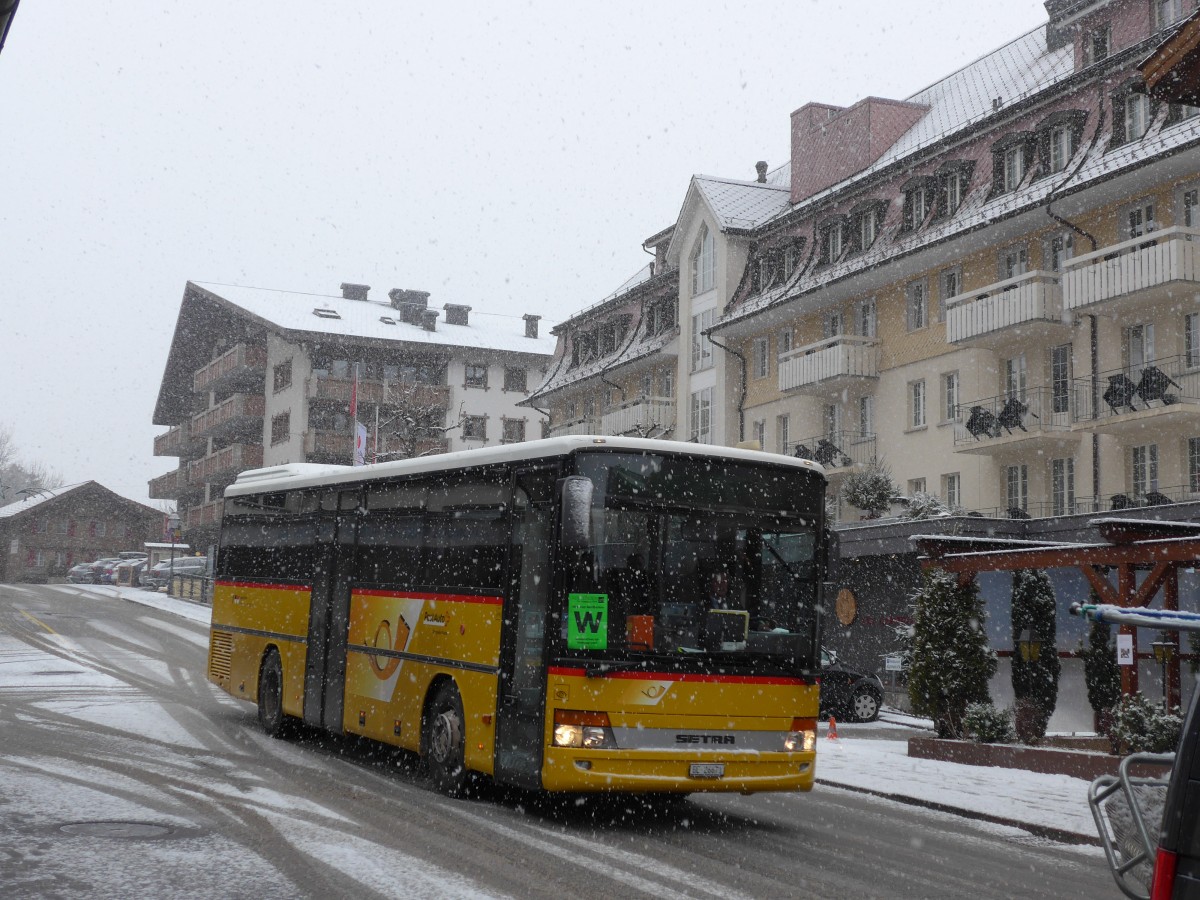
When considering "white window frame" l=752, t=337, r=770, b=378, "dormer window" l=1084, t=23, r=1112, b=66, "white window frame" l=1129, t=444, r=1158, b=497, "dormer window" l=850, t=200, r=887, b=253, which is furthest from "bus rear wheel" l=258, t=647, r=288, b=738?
"white window frame" l=752, t=337, r=770, b=378

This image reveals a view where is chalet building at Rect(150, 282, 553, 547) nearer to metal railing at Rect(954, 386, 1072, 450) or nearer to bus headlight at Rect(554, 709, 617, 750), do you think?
metal railing at Rect(954, 386, 1072, 450)

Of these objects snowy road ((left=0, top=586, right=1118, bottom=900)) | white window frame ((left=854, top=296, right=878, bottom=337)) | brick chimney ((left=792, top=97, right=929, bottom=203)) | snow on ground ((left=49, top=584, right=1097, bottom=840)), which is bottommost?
snow on ground ((left=49, top=584, right=1097, bottom=840))

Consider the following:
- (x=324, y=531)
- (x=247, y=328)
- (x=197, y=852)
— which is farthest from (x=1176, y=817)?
(x=247, y=328)

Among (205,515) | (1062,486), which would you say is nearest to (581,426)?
(1062,486)

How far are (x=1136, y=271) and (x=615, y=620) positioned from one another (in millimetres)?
19888

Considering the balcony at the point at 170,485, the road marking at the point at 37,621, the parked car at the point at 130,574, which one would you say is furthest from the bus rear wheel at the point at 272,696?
the balcony at the point at 170,485

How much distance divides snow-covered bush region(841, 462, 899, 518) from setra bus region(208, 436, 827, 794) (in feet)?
71.9

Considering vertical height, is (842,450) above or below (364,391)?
below

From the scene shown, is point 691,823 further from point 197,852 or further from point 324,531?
point 324,531

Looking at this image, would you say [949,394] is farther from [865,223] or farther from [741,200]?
[741,200]

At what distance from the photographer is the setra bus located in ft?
36.5

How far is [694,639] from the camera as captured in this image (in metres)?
11.4

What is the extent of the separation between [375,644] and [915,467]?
76.9ft

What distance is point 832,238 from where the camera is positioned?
3912 cm
